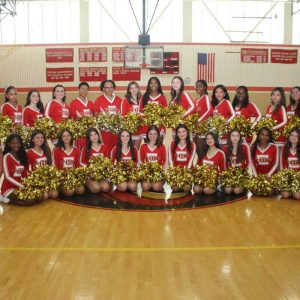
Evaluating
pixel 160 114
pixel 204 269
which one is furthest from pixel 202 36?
pixel 204 269

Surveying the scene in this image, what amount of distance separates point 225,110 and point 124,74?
852 cm

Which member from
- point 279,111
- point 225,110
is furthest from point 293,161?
point 225,110

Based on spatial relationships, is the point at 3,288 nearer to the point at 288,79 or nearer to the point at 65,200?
the point at 65,200

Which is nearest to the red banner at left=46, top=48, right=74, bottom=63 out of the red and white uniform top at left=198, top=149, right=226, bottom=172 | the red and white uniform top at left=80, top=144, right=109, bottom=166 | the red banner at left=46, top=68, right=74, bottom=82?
the red banner at left=46, top=68, right=74, bottom=82

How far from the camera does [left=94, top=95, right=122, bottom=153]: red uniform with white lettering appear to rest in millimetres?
7613

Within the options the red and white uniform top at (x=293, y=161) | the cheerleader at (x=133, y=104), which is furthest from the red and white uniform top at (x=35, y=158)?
the red and white uniform top at (x=293, y=161)

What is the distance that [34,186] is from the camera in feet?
20.2

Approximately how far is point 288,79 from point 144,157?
34.8ft

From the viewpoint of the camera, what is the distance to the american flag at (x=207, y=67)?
1562cm

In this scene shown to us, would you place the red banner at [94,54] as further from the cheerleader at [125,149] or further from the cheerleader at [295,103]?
the cheerleader at [295,103]

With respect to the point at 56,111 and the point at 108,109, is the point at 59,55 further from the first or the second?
the point at 108,109

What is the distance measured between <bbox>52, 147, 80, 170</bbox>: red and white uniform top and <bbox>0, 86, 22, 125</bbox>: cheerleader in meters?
1.27

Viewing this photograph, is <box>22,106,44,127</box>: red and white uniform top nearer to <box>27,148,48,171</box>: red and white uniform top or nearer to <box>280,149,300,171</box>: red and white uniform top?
<box>27,148,48,171</box>: red and white uniform top

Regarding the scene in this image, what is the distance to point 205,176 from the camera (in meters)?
6.59
